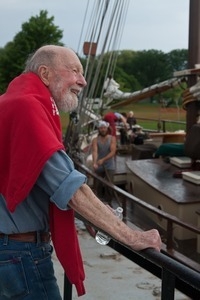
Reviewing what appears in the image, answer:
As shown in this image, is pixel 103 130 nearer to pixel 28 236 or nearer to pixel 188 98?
pixel 188 98

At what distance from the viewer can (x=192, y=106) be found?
980 cm

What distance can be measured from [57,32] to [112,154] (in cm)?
4238

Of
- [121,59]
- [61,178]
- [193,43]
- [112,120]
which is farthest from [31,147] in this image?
[121,59]

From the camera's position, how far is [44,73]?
2.02m

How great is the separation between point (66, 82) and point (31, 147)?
360 millimetres

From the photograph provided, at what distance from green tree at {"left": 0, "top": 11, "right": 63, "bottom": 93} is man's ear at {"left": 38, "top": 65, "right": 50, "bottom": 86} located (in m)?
45.2

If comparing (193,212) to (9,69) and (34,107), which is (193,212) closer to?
(34,107)

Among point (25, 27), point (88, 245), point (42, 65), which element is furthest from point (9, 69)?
point (42, 65)

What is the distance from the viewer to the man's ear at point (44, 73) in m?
2.01

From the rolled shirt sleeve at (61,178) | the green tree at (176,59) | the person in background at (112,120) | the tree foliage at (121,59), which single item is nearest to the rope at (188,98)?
the person in background at (112,120)

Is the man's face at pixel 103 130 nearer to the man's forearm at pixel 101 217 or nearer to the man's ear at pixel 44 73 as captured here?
the man's ear at pixel 44 73

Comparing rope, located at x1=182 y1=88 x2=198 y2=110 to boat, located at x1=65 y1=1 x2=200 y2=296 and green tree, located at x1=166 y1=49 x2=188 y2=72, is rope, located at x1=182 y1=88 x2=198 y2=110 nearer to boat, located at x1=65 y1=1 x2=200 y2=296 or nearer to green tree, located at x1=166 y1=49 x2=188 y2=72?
boat, located at x1=65 y1=1 x2=200 y2=296

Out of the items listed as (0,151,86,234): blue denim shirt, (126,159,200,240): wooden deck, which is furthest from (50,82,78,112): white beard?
(126,159,200,240): wooden deck

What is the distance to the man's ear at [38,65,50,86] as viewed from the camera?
6.61 ft
